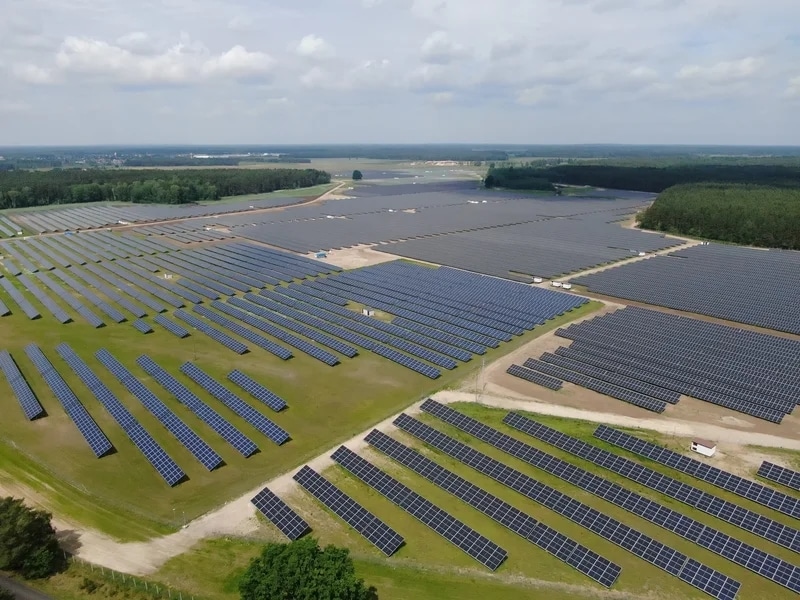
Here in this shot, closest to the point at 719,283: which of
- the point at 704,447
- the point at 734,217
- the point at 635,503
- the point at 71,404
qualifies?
the point at 734,217

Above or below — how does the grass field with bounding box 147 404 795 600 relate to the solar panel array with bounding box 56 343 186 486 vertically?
below

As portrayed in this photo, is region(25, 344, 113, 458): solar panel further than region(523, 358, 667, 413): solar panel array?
No

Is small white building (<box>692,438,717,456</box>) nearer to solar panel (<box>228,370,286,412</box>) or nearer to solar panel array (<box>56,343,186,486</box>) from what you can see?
solar panel (<box>228,370,286,412</box>)

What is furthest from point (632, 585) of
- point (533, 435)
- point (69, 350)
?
point (69, 350)

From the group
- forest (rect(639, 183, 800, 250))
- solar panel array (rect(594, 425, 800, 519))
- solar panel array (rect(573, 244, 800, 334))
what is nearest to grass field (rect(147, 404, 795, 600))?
solar panel array (rect(594, 425, 800, 519))

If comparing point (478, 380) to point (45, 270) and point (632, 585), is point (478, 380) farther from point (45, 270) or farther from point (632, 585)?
point (45, 270)

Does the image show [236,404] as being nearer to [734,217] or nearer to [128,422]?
[128,422]

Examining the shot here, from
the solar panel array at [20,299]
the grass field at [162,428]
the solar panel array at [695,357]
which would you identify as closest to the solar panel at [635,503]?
the grass field at [162,428]

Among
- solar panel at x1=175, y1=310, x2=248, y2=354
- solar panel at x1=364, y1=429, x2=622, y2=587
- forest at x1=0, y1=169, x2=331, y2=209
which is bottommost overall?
solar panel at x1=364, y1=429, x2=622, y2=587
